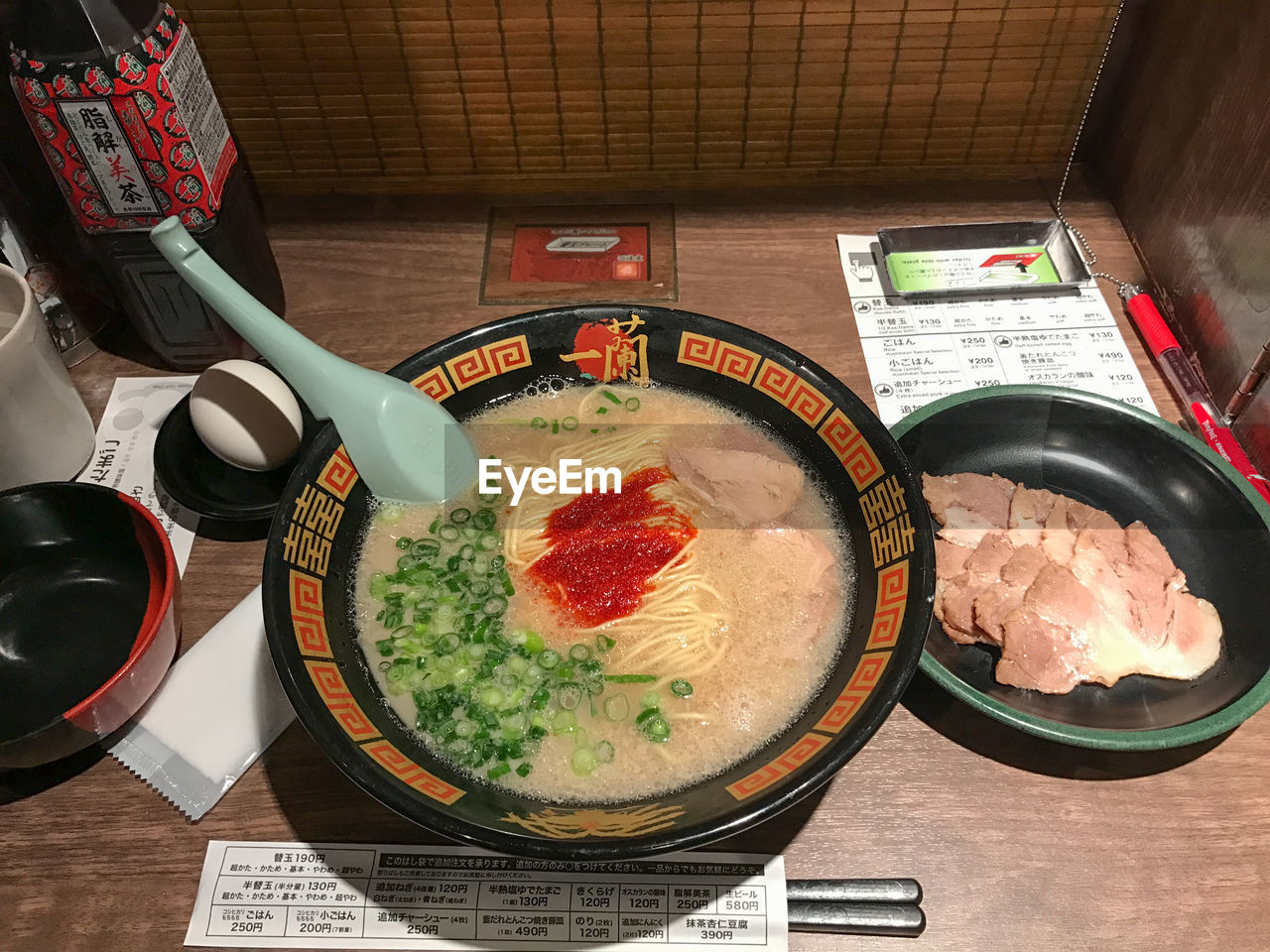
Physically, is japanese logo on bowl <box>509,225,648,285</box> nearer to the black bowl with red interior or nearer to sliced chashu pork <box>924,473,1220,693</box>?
sliced chashu pork <box>924,473,1220,693</box>

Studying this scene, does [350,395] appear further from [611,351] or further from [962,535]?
[962,535]


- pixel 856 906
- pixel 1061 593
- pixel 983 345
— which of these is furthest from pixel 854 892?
pixel 983 345

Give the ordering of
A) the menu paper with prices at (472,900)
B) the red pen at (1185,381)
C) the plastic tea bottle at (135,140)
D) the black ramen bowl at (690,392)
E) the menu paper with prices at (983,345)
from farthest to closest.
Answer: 1. the menu paper with prices at (983,345)
2. the red pen at (1185,381)
3. the plastic tea bottle at (135,140)
4. the menu paper with prices at (472,900)
5. the black ramen bowl at (690,392)

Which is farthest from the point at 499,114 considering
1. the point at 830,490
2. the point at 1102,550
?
the point at 1102,550

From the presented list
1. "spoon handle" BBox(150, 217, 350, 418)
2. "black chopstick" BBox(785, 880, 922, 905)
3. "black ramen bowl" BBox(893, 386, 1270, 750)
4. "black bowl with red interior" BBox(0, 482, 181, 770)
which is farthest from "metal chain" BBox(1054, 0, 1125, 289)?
"black bowl with red interior" BBox(0, 482, 181, 770)

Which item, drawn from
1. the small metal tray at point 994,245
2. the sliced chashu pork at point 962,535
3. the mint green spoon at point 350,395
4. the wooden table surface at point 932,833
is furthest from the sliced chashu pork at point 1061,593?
the mint green spoon at point 350,395

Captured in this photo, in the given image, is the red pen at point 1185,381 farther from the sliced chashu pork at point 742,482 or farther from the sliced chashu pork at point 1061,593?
the sliced chashu pork at point 742,482
